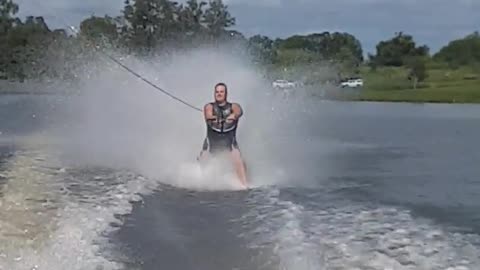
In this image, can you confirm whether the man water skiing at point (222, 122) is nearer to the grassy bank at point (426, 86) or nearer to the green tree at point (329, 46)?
the grassy bank at point (426, 86)

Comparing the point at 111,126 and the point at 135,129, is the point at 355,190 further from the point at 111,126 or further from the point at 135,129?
the point at 111,126

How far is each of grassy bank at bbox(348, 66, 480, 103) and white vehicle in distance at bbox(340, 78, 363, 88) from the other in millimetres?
770

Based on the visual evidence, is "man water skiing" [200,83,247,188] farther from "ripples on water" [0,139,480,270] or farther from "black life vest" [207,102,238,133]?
"ripples on water" [0,139,480,270]

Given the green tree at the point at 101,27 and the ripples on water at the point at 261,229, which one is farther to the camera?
the green tree at the point at 101,27

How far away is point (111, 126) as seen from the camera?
2527 centimetres

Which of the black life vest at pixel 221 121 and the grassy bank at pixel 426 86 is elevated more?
the black life vest at pixel 221 121

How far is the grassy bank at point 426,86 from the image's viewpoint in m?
69.9

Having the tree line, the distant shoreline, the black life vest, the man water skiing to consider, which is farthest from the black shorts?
the distant shoreline

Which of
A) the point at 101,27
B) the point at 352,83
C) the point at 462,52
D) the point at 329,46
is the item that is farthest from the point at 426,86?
the point at 101,27

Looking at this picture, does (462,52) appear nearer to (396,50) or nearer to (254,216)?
(396,50)

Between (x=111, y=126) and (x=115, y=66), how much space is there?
3420mm

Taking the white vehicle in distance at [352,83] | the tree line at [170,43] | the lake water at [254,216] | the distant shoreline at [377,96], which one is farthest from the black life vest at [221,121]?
the white vehicle in distance at [352,83]

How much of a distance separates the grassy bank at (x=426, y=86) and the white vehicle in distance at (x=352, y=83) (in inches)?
30.3

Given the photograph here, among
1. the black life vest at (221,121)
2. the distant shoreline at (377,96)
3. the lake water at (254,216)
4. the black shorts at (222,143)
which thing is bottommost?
the distant shoreline at (377,96)
